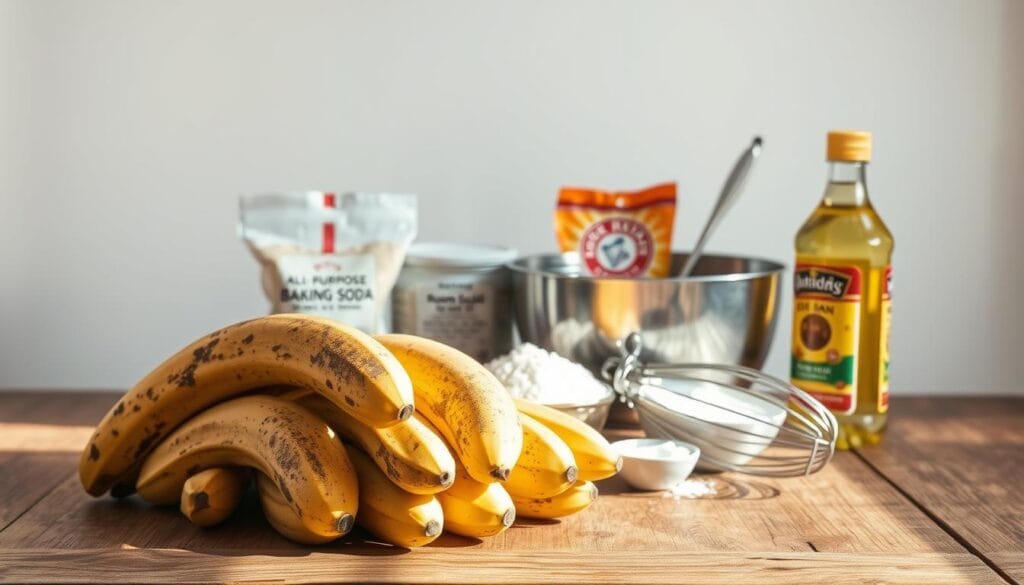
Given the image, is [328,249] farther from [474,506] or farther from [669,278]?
[474,506]

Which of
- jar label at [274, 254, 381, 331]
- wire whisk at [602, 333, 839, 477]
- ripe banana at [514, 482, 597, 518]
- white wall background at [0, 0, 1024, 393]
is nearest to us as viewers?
ripe banana at [514, 482, 597, 518]

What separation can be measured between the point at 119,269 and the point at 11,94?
0.24 metres

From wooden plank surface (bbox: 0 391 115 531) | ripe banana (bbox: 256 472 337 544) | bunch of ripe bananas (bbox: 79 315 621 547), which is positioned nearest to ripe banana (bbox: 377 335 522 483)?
bunch of ripe bananas (bbox: 79 315 621 547)

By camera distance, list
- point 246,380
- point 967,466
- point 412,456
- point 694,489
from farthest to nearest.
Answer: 1. point 967,466
2. point 694,489
3. point 246,380
4. point 412,456

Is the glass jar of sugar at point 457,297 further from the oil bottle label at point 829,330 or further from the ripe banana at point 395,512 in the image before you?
the ripe banana at point 395,512

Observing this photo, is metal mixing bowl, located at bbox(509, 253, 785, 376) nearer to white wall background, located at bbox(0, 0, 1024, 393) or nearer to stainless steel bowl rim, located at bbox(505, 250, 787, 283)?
stainless steel bowl rim, located at bbox(505, 250, 787, 283)

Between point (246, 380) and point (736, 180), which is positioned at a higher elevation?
point (736, 180)

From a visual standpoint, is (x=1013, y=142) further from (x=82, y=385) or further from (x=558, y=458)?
(x=82, y=385)

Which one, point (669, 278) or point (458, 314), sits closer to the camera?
point (669, 278)

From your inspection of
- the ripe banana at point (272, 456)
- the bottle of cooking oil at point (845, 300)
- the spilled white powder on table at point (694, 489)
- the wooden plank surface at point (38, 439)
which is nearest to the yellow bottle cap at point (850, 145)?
the bottle of cooking oil at point (845, 300)

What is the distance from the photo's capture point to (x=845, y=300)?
1.10 metres

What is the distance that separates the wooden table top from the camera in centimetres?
78

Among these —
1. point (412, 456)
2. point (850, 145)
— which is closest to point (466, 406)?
point (412, 456)

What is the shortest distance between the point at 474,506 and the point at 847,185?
1.69ft
